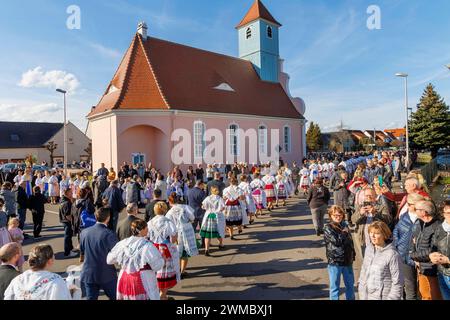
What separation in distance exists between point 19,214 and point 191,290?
24.3 feet

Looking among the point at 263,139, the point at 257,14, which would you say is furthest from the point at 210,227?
the point at 257,14

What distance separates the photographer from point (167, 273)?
16.4ft

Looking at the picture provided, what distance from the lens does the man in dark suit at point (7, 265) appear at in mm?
3375

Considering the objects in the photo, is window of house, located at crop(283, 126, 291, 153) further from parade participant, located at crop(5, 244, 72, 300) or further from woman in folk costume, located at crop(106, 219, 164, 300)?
parade participant, located at crop(5, 244, 72, 300)

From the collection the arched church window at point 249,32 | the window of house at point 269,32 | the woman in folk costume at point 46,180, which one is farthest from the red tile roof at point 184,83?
the woman in folk costume at point 46,180

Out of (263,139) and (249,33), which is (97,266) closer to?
(263,139)

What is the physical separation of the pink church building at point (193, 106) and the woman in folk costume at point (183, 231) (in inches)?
634

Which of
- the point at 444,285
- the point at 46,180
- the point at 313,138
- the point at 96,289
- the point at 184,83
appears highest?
the point at 184,83

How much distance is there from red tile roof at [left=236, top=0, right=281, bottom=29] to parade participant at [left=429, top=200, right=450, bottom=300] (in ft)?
105

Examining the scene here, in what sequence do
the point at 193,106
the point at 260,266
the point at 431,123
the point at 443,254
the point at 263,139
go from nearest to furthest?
the point at 443,254 → the point at 260,266 → the point at 193,106 → the point at 263,139 → the point at 431,123

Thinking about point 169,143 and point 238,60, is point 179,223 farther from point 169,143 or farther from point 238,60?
point 238,60

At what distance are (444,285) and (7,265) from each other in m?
5.27

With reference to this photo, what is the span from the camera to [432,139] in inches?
1172
